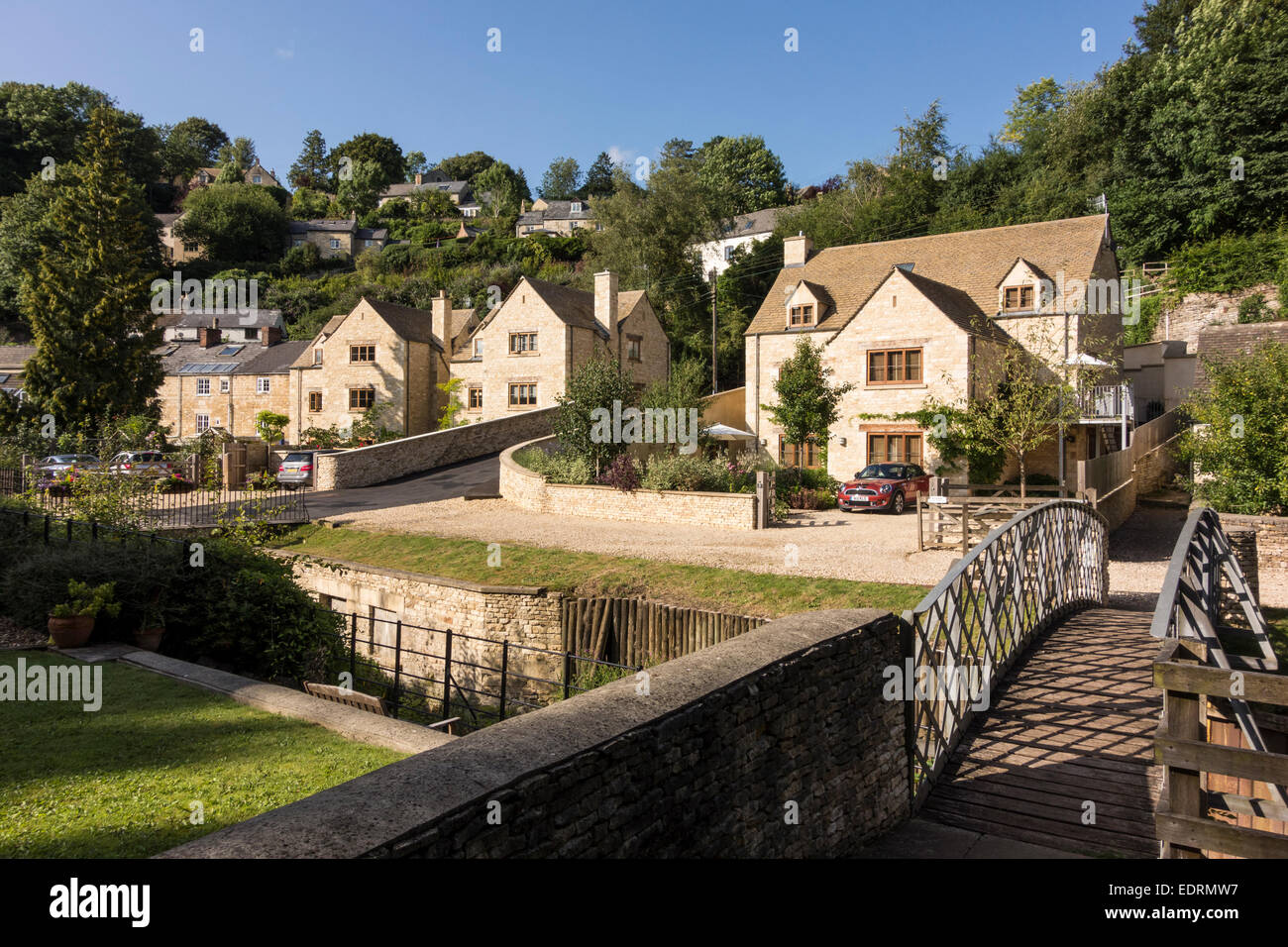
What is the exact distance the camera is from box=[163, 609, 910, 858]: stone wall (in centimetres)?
309

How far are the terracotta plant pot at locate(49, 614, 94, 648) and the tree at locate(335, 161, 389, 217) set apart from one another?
337 ft

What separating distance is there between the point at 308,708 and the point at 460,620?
8620 mm

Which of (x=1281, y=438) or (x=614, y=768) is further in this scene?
(x=1281, y=438)

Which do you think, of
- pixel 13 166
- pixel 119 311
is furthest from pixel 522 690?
pixel 13 166

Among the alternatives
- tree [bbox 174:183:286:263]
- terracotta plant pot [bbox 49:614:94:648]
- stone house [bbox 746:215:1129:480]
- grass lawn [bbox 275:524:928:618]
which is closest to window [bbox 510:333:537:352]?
stone house [bbox 746:215:1129:480]

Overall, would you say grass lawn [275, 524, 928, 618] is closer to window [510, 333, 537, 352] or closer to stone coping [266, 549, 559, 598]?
stone coping [266, 549, 559, 598]

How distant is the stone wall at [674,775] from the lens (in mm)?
3088

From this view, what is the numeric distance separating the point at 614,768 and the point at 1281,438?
22900 millimetres

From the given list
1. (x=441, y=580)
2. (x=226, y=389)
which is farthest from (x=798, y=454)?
(x=226, y=389)

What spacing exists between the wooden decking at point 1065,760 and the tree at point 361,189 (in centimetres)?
10785

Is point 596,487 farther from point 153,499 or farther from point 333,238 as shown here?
point 333,238

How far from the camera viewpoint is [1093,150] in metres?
50.3

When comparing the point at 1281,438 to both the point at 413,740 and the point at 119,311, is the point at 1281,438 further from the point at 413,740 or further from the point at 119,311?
the point at 119,311
